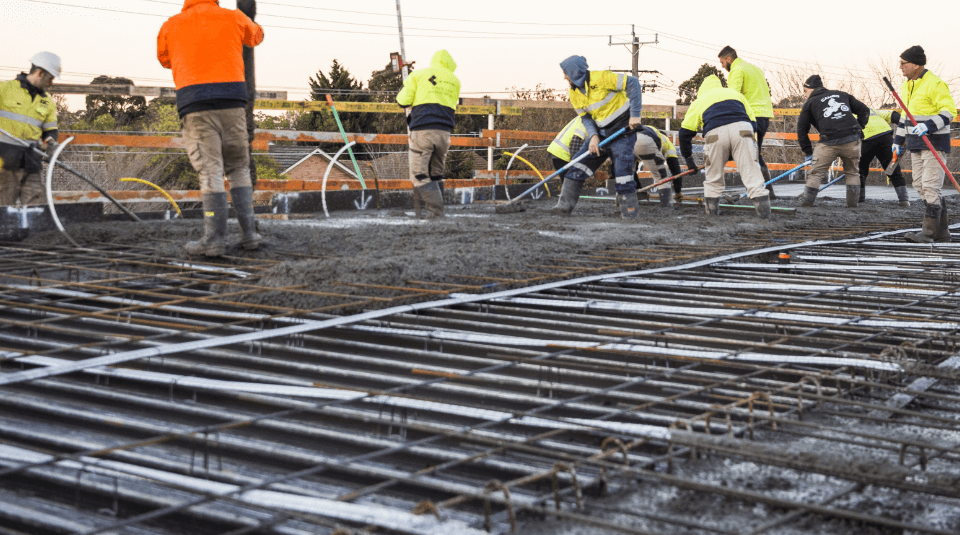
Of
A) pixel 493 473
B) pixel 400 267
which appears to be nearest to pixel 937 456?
pixel 493 473

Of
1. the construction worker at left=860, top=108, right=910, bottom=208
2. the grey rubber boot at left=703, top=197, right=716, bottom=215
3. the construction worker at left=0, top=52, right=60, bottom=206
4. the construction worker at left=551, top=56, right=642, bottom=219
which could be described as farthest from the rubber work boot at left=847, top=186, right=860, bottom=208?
the construction worker at left=0, top=52, right=60, bottom=206

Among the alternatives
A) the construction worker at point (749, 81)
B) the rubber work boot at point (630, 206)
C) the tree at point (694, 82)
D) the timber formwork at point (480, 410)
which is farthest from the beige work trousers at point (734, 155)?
the tree at point (694, 82)

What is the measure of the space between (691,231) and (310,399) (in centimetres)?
439

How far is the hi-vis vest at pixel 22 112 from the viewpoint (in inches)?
252

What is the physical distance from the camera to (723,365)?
8.41 ft

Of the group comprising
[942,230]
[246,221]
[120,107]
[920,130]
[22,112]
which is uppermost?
[120,107]

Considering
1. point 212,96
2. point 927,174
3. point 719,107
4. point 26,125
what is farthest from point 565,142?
point 26,125

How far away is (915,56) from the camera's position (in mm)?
6555

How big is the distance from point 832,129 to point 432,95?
462 centimetres

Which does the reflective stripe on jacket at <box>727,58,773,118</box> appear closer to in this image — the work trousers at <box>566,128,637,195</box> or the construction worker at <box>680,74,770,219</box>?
the construction worker at <box>680,74,770,219</box>

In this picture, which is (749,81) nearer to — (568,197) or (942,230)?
(568,197)

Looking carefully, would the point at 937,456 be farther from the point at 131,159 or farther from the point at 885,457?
the point at 131,159

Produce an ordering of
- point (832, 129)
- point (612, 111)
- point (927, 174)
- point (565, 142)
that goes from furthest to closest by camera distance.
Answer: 1. point (832, 129)
2. point (565, 142)
3. point (612, 111)
4. point (927, 174)

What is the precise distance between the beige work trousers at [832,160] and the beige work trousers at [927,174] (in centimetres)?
256
